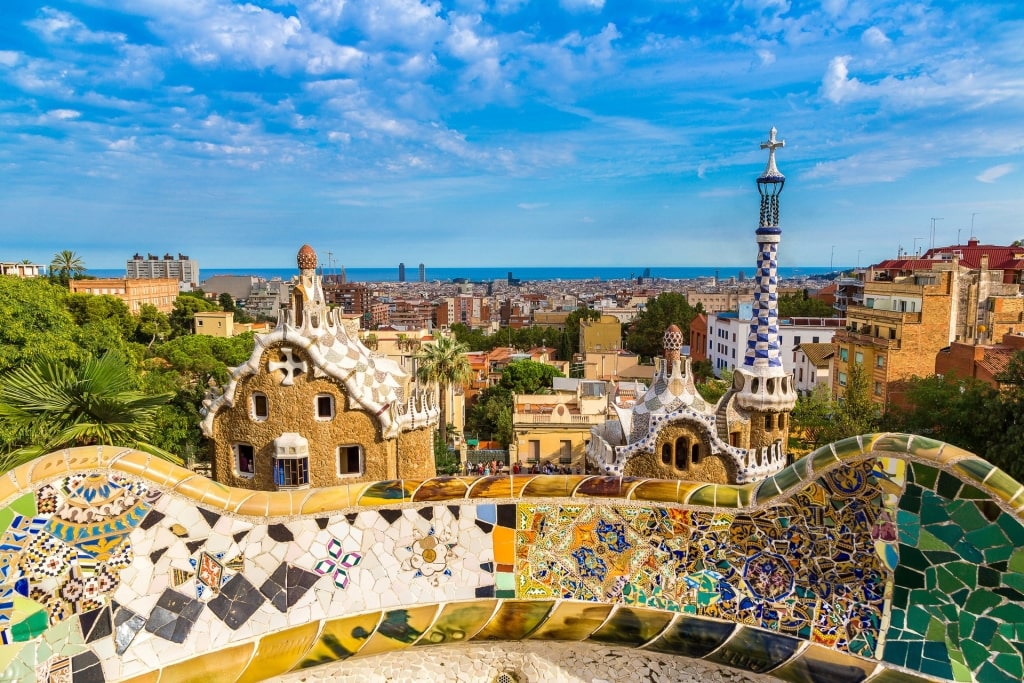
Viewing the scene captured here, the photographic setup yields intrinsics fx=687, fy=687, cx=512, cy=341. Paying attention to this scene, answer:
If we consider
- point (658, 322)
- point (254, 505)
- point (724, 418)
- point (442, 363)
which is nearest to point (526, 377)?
point (442, 363)

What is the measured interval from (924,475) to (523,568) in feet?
10.6

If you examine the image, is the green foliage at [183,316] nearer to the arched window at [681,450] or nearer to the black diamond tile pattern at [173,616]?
the arched window at [681,450]

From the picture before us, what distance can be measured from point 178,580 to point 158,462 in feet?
3.18

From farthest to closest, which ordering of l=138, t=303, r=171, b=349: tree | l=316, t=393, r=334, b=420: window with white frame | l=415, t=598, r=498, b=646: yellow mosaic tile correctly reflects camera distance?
l=138, t=303, r=171, b=349: tree < l=316, t=393, r=334, b=420: window with white frame < l=415, t=598, r=498, b=646: yellow mosaic tile

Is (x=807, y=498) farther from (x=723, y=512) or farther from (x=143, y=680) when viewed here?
(x=143, y=680)

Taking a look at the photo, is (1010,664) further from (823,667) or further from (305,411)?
(305,411)

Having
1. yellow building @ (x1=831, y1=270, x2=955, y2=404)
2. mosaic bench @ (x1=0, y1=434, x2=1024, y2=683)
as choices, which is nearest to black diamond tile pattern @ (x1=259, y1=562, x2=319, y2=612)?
mosaic bench @ (x1=0, y1=434, x2=1024, y2=683)

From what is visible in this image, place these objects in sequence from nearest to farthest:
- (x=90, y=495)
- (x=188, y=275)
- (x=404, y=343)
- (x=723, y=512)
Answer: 1. (x=90, y=495)
2. (x=723, y=512)
3. (x=404, y=343)
4. (x=188, y=275)

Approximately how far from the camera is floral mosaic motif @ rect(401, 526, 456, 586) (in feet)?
19.1

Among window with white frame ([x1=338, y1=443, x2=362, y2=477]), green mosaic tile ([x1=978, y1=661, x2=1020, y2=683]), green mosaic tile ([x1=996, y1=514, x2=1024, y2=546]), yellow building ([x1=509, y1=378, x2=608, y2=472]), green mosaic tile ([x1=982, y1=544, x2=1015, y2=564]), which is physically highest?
green mosaic tile ([x1=996, y1=514, x2=1024, y2=546])

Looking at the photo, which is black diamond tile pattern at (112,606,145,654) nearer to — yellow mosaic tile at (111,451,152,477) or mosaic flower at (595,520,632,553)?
yellow mosaic tile at (111,451,152,477)

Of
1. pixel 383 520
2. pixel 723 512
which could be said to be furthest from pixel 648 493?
pixel 383 520

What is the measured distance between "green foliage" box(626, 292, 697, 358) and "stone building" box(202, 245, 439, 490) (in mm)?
47416

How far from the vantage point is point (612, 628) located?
5.63 metres
